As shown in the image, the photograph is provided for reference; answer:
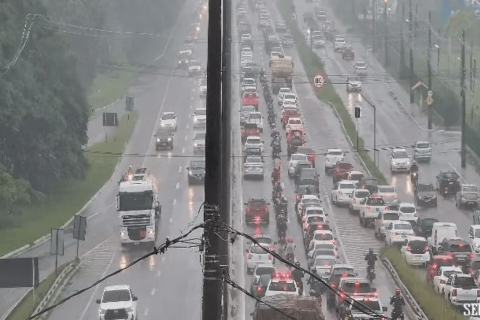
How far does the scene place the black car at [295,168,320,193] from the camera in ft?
249

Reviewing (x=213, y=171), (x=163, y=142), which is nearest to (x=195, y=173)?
(x=163, y=142)

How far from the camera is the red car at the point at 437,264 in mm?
52000

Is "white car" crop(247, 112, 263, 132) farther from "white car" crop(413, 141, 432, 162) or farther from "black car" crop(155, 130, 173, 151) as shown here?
"white car" crop(413, 141, 432, 162)

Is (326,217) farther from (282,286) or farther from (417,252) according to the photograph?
(282,286)

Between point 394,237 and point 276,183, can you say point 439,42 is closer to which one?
point 276,183

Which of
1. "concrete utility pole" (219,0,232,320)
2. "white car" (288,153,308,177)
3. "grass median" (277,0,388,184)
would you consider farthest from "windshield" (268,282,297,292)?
"white car" (288,153,308,177)

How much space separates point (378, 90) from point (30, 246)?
59.3 metres

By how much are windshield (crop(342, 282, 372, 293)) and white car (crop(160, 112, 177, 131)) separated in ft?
171

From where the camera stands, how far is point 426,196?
73438 mm

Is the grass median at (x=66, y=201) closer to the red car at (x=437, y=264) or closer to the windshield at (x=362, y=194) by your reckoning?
the windshield at (x=362, y=194)

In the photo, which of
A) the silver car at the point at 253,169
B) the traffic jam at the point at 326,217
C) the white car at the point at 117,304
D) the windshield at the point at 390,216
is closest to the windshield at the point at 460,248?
the traffic jam at the point at 326,217

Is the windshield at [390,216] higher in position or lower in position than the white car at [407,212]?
higher

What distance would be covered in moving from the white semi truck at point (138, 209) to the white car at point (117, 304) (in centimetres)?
1211

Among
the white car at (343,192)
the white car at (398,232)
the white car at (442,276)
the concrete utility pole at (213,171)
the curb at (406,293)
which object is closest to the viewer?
the concrete utility pole at (213,171)
